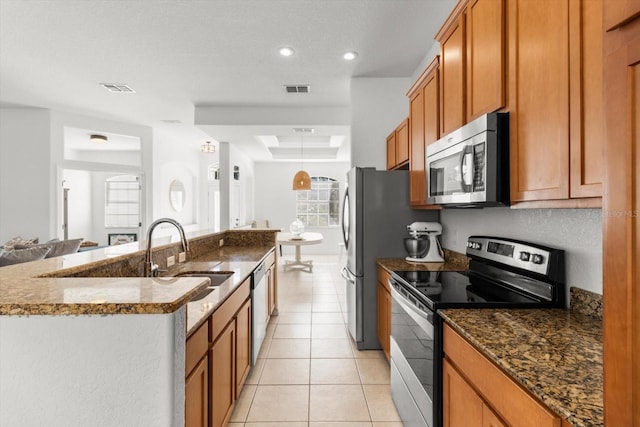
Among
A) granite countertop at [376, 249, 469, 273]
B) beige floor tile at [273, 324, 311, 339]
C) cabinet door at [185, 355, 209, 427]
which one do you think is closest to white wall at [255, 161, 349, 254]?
beige floor tile at [273, 324, 311, 339]

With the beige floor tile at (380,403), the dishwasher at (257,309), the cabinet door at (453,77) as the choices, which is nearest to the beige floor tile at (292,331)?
the dishwasher at (257,309)

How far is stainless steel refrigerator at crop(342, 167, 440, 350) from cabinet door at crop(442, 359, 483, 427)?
153 cm

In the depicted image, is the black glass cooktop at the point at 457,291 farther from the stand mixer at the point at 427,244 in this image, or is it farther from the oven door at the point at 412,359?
the stand mixer at the point at 427,244

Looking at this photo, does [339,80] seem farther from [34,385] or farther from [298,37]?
[34,385]

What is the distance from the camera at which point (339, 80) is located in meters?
3.73

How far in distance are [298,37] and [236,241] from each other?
98.8 inches

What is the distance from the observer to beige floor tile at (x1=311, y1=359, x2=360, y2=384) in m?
2.43

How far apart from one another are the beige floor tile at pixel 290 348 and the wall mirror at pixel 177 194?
534 cm

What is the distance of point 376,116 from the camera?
3660 mm

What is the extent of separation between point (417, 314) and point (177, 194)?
7.16m

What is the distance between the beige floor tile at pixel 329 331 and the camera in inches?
129

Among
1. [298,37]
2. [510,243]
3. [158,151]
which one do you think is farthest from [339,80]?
[158,151]

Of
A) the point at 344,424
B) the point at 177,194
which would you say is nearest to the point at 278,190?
the point at 177,194

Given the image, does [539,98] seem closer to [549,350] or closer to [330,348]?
[549,350]
